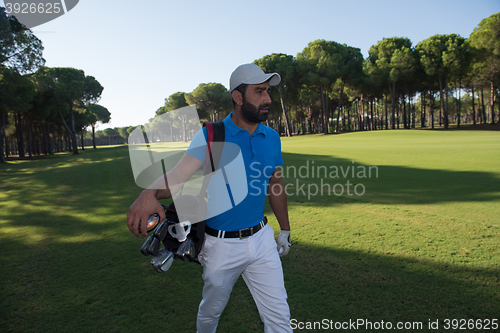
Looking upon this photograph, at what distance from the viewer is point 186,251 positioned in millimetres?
1923

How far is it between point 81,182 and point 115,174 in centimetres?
159

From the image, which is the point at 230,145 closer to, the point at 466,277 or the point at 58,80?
the point at 466,277

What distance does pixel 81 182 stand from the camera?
1170 cm

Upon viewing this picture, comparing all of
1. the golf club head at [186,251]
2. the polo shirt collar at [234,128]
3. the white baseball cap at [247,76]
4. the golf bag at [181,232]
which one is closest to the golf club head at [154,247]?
the golf bag at [181,232]

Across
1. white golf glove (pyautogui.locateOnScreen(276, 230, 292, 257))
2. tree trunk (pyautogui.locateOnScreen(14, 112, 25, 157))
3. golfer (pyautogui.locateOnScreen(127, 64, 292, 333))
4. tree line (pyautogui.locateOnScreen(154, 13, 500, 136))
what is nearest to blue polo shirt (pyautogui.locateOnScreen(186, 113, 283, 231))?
golfer (pyautogui.locateOnScreen(127, 64, 292, 333))

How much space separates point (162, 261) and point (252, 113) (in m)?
1.26

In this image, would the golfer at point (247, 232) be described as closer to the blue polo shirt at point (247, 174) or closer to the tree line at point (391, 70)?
the blue polo shirt at point (247, 174)

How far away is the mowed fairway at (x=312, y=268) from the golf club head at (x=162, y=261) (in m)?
1.10

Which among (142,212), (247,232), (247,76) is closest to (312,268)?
(247,232)

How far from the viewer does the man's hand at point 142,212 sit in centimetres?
155

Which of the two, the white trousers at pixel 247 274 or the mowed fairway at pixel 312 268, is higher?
the white trousers at pixel 247 274

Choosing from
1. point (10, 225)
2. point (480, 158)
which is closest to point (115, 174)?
point (10, 225)

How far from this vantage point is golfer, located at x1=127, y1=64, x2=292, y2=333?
209cm

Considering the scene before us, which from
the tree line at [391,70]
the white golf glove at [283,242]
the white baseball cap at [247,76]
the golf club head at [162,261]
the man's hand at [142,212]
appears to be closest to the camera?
the man's hand at [142,212]
